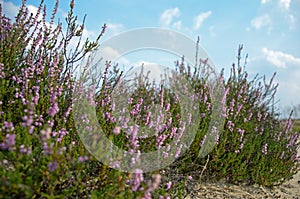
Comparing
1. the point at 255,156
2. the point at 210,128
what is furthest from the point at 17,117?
the point at 255,156

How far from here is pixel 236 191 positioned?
385 cm

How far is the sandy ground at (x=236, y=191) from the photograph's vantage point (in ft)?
11.7

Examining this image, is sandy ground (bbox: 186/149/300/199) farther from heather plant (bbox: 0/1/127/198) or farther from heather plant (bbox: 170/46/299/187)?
heather plant (bbox: 0/1/127/198)

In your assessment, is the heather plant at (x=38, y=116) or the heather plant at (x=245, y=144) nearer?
the heather plant at (x=38, y=116)

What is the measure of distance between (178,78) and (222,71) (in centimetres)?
70

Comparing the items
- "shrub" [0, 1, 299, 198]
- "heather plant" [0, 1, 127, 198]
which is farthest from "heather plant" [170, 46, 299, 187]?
"heather plant" [0, 1, 127, 198]

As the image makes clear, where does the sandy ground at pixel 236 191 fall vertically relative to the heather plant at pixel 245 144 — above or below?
below

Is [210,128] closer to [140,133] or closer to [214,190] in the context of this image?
[214,190]

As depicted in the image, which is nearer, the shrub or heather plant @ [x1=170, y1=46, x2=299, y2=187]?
the shrub

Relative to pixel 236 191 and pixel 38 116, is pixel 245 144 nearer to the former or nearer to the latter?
pixel 236 191

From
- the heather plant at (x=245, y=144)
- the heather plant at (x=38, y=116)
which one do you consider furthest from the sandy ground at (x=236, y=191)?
the heather plant at (x=38, y=116)

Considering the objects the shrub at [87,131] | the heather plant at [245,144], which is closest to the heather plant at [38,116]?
the shrub at [87,131]

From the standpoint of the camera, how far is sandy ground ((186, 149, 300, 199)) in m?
3.57

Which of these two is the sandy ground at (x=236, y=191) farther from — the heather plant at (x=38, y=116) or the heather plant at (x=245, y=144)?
the heather plant at (x=38, y=116)
